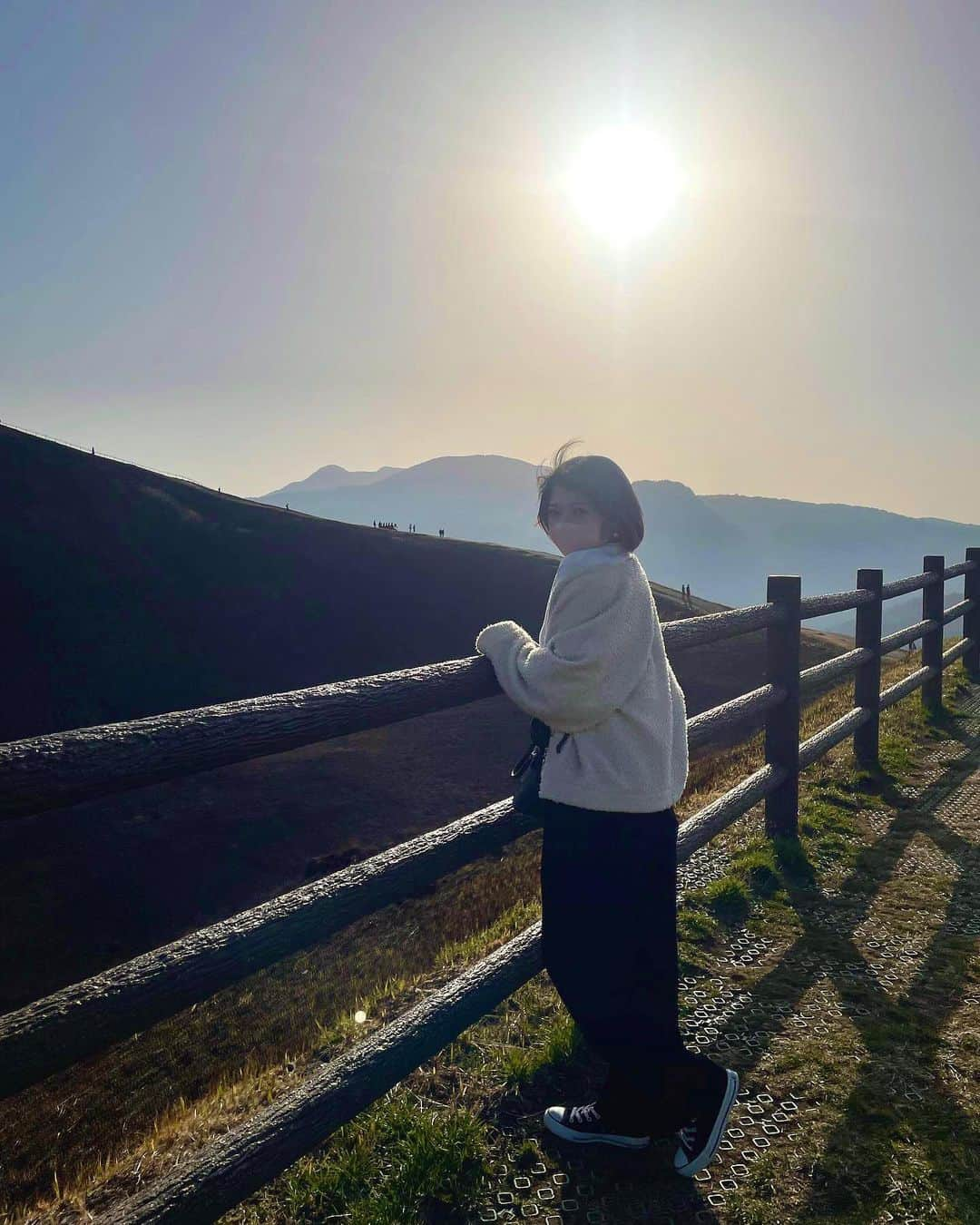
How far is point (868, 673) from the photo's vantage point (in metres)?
7.39

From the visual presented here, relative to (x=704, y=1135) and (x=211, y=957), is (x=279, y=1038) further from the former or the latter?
(x=211, y=957)

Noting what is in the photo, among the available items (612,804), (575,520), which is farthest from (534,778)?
(575,520)

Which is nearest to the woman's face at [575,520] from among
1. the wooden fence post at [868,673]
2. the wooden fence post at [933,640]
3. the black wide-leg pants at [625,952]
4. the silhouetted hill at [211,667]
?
the black wide-leg pants at [625,952]

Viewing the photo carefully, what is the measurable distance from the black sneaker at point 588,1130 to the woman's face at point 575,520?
1.86m

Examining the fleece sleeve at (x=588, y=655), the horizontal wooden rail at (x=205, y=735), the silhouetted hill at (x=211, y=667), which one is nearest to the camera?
the horizontal wooden rail at (x=205, y=735)

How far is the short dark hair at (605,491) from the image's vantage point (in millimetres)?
2676

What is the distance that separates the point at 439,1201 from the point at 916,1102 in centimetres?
176

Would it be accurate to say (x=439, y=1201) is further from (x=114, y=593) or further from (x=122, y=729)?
(x=114, y=593)

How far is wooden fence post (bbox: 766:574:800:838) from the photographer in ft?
17.8

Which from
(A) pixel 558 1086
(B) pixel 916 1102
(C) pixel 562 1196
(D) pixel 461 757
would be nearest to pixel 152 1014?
(C) pixel 562 1196

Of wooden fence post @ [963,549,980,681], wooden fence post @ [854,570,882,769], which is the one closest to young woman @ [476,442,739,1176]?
wooden fence post @ [854,570,882,769]

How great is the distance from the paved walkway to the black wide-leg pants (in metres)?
0.25

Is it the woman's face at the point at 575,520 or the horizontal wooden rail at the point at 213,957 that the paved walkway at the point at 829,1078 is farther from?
the woman's face at the point at 575,520

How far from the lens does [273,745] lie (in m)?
2.34
